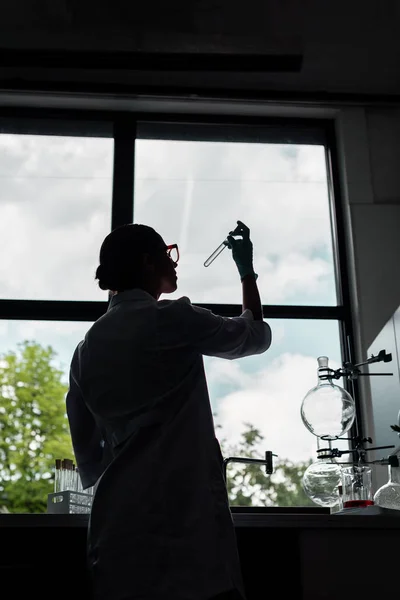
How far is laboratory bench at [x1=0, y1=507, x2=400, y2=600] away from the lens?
1.73 meters

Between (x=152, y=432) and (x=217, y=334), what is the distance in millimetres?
276

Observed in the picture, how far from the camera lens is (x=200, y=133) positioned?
13.6 feet

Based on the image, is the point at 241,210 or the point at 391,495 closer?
the point at 391,495

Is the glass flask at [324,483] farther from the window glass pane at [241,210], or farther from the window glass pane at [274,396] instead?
the window glass pane at [241,210]

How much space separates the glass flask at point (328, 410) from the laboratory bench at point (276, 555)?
32.6 inches

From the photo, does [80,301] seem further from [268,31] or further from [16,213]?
[268,31]

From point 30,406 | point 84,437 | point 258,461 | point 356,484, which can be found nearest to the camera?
point 84,437

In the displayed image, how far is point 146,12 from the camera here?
3.46 meters

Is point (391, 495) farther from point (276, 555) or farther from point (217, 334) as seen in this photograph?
point (217, 334)

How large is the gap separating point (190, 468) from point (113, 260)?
0.58 meters

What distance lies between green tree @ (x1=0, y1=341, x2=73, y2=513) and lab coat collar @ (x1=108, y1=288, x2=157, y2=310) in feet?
5.61

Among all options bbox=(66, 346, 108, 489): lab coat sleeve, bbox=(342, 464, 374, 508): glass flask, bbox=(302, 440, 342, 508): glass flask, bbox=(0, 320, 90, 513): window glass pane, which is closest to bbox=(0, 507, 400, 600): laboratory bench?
bbox=(66, 346, 108, 489): lab coat sleeve

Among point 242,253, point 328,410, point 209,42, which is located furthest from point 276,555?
point 209,42

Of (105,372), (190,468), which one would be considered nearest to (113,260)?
(105,372)
